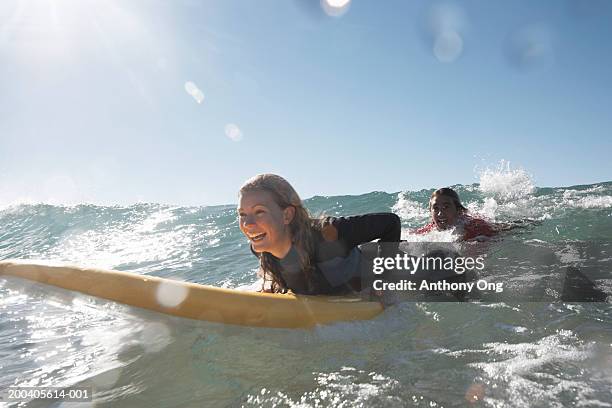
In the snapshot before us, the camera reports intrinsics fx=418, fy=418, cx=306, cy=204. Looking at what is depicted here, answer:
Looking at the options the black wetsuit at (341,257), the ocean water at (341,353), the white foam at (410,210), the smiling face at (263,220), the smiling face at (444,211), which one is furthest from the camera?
the white foam at (410,210)

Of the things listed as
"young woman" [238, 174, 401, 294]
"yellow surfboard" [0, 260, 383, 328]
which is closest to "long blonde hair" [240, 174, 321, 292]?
"young woman" [238, 174, 401, 294]

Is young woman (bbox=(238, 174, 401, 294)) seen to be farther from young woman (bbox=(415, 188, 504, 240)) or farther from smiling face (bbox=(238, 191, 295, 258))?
young woman (bbox=(415, 188, 504, 240))

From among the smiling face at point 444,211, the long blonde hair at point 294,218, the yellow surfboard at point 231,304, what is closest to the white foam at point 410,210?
the smiling face at point 444,211

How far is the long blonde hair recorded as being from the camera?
299cm

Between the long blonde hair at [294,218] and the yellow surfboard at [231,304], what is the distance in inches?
11.4

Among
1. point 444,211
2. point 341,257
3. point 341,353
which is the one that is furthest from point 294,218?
point 444,211

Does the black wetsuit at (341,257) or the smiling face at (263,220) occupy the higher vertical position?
the smiling face at (263,220)

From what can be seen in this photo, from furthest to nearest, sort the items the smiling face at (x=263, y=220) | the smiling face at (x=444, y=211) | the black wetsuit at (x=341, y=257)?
the smiling face at (x=444, y=211) < the black wetsuit at (x=341, y=257) < the smiling face at (x=263, y=220)

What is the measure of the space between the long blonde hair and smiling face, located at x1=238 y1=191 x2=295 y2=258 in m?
0.04

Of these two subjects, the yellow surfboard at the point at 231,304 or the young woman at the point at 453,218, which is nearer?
the yellow surfboard at the point at 231,304

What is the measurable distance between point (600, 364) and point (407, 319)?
1219 millimetres

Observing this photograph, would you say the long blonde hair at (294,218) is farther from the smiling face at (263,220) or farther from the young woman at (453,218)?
the young woman at (453,218)

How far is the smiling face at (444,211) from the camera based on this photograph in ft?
18.2

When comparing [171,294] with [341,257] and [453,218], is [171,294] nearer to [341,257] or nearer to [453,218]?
[341,257]
